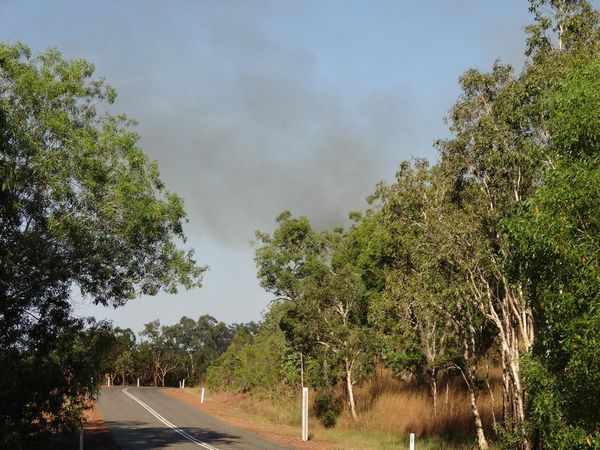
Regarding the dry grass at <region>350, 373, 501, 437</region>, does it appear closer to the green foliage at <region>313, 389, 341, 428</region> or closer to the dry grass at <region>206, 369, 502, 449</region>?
the dry grass at <region>206, 369, 502, 449</region>

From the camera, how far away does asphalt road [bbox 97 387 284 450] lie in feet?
72.7

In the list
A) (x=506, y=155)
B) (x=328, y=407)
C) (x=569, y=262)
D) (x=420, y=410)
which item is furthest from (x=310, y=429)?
(x=569, y=262)

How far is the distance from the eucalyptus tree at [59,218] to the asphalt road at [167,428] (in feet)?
15.3

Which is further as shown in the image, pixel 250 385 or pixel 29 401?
pixel 250 385

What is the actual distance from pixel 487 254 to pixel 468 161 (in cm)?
269

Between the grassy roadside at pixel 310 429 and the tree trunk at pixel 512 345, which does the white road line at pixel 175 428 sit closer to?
the grassy roadside at pixel 310 429

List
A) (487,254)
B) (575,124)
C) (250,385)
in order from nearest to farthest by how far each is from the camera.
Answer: (575,124)
(487,254)
(250,385)

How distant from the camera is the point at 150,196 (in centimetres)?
1936

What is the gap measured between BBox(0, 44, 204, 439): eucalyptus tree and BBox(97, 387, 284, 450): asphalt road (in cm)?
465

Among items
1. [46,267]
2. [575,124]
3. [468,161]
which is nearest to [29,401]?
[46,267]

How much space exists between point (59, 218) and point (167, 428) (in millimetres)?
14280

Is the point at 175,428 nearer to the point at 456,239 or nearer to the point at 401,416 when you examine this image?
the point at 401,416

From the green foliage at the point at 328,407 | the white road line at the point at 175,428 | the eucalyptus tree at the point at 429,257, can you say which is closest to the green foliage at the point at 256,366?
the green foliage at the point at 328,407

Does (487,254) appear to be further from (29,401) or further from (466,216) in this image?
(29,401)
